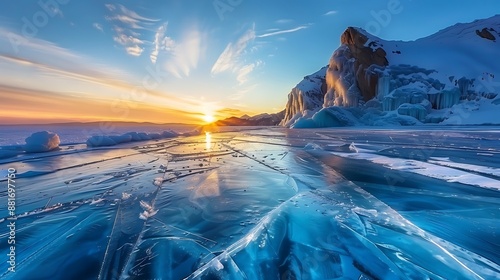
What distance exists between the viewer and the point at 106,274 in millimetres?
1679

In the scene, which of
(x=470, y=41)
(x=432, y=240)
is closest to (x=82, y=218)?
(x=432, y=240)

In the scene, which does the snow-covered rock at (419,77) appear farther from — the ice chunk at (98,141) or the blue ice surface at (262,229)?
the blue ice surface at (262,229)

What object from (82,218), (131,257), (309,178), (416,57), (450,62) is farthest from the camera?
(416,57)

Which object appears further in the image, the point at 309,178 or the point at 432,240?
the point at 309,178

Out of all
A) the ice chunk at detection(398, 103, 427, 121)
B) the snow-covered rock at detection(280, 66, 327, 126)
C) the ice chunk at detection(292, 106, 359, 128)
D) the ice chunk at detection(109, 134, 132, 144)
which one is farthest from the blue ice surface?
the snow-covered rock at detection(280, 66, 327, 126)

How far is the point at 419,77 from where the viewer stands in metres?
31.5

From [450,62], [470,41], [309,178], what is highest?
[470,41]

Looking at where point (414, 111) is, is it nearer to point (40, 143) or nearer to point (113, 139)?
point (113, 139)

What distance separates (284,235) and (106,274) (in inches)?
60.6

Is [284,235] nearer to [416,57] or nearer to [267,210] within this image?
[267,210]

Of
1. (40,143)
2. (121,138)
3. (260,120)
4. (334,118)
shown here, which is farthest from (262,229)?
(260,120)

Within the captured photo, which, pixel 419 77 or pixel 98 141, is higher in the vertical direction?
pixel 419 77

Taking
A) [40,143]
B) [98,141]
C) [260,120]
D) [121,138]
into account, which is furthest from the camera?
[260,120]

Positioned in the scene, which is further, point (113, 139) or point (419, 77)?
point (419, 77)
